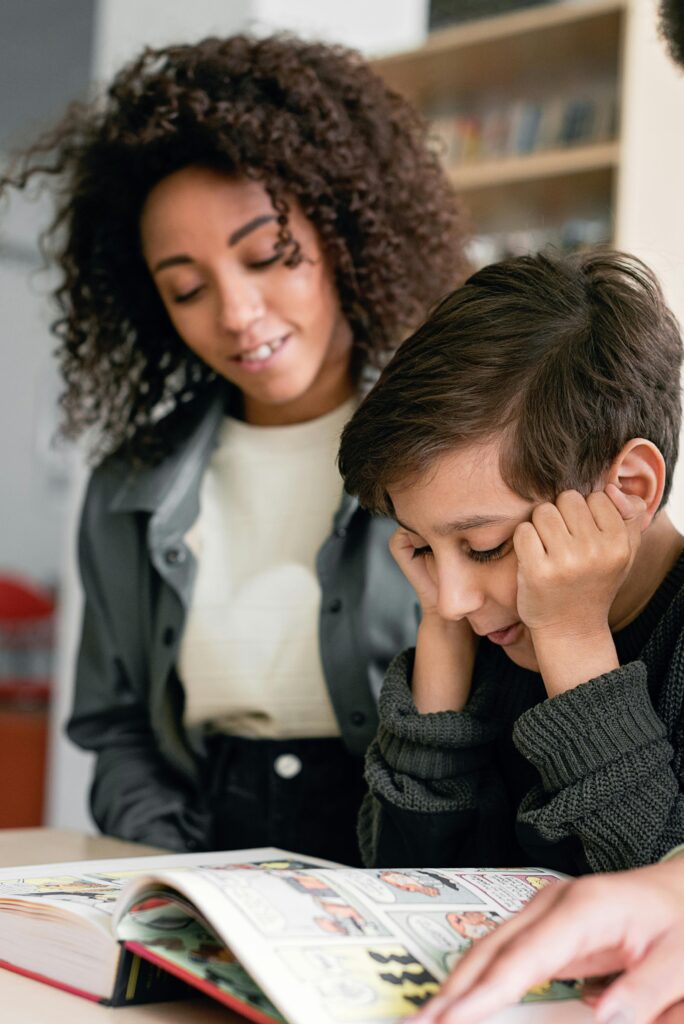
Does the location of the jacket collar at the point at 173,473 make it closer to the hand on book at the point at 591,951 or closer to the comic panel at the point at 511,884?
the comic panel at the point at 511,884

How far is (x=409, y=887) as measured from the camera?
0.69 meters

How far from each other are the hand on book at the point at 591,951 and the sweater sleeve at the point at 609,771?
0.64 ft

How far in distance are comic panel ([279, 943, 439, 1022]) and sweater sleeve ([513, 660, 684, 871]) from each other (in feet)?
0.75

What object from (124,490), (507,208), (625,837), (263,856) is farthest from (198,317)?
(507,208)

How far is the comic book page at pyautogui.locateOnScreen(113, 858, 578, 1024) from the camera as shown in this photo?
0.57 meters

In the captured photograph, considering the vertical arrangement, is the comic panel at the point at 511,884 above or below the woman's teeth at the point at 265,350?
below

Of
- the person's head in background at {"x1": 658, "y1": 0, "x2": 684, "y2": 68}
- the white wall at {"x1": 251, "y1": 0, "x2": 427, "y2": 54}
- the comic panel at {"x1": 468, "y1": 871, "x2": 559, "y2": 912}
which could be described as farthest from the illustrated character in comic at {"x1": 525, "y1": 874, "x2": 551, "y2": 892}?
the white wall at {"x1": 251, "y1": 0, "x2": 427, "y2": 54}

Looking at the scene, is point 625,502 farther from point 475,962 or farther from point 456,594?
point 475,962

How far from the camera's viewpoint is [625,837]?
2.59 feet

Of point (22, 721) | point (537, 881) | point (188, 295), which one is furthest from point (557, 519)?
point (22, 721)

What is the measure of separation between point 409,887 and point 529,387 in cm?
36

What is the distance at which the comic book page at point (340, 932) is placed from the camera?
571 millimetres

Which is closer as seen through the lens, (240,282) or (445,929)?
(445,929)

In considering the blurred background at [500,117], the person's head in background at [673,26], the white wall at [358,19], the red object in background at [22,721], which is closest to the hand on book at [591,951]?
the person's head in background at [673,26]
